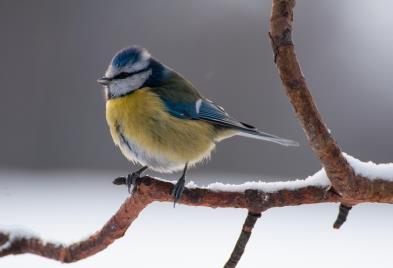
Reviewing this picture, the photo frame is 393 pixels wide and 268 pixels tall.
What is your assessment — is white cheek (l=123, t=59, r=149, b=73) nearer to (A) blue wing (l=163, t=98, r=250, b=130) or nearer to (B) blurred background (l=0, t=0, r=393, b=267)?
(A) blue wing (l=163, t=98, r=250, b=130)

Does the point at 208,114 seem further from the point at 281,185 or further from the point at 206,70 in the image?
the point at 206,70

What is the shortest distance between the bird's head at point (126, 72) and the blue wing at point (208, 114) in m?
0.16

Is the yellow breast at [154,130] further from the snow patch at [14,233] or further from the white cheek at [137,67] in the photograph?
the snow patch at [14,233]

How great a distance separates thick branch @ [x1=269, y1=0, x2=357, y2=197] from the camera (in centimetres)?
146

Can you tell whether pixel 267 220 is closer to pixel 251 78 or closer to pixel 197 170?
pixel 197 170

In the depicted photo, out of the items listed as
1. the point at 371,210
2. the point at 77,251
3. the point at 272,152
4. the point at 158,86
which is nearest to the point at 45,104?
the point at 272,152

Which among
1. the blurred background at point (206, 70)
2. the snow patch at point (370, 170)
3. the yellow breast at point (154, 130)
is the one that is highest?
the blurred background at point (206, 70)

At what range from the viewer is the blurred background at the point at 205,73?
8383 mm

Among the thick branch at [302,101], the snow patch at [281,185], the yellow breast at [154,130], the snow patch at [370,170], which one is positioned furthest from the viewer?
the yellow breast at [154,130]

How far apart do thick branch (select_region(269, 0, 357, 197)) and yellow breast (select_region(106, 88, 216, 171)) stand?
3.85 feet

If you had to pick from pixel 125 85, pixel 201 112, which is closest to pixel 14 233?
pixel 125 85

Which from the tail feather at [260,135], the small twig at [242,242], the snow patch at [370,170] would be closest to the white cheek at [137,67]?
the tail feather at [260,135]

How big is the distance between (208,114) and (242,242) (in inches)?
47.6

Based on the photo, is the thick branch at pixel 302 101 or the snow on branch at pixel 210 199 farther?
the snow on branch at pixel 210 199
